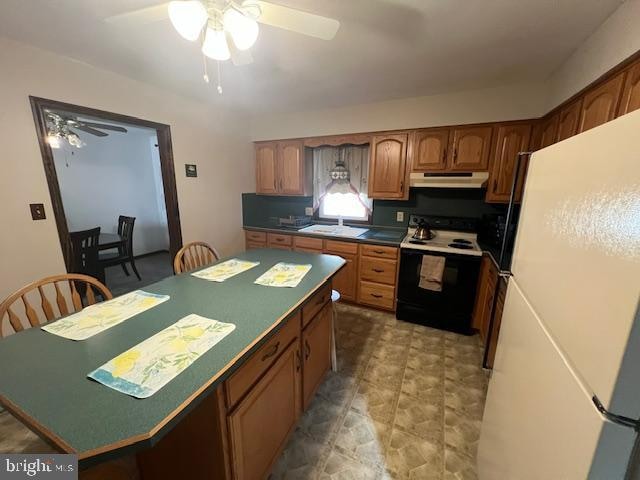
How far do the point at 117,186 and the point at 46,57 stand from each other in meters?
3.20

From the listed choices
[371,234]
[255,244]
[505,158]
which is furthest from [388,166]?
[255,244]

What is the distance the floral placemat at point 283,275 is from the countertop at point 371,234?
4.01ft

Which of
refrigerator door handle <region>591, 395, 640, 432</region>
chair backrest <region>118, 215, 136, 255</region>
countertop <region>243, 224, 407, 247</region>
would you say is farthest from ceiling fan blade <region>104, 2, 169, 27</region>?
chair backrest <region>118, 215, 136, 255</region>

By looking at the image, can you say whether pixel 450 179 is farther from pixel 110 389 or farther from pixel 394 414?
pixel 110 389

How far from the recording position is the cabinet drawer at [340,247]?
284 cm

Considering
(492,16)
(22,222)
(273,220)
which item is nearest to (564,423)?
(492,16)

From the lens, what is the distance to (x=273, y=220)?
12.6ft

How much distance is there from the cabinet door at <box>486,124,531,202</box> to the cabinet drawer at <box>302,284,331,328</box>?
1.96 m

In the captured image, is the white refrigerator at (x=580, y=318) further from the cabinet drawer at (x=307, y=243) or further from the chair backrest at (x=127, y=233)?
the chair backrest at (x=127, y=233)

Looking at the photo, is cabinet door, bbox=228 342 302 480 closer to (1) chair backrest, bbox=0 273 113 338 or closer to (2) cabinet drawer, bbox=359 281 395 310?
(1) chair backrest, bbox=0 273 113 338

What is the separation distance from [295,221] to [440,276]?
1.87 metres

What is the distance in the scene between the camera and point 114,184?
14.5 ft

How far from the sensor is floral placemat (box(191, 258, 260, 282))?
1.52 m

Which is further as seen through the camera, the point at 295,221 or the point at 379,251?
the point at 295,221
